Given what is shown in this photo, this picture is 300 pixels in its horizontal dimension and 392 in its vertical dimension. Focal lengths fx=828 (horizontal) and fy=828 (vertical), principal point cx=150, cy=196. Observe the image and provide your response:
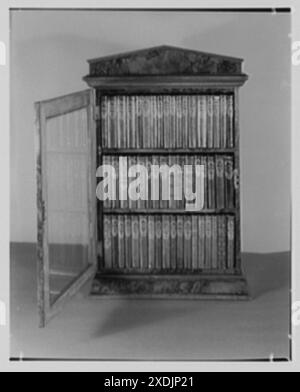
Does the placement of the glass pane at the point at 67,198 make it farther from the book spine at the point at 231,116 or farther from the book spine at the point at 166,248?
the book spine at the point at 231,116

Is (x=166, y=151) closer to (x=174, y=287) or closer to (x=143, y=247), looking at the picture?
(x=143, y=247)

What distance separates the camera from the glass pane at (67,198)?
173 inches

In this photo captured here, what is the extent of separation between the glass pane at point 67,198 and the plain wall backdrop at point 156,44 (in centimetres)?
17

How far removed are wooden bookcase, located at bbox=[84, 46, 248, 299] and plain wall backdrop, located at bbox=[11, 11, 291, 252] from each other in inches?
4.2

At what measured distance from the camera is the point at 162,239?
4.81m

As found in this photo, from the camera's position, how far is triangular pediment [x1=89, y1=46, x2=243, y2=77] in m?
4.54

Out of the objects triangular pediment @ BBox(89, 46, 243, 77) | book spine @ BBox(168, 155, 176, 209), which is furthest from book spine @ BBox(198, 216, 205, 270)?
triangular pediment @ BBox(89, 46, 243, 77)

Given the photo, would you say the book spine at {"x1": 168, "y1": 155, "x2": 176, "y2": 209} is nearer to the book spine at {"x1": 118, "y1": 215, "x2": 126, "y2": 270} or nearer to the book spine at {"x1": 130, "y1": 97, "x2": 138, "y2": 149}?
the book spine at {"x1": 130, "y1": 97, "x2": 138, "y2": 149}

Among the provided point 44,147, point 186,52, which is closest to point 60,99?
point 44,147

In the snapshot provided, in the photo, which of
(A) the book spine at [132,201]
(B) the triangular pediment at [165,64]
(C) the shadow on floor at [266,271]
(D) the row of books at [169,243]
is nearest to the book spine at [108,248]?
(D) the row of books at [169,243]

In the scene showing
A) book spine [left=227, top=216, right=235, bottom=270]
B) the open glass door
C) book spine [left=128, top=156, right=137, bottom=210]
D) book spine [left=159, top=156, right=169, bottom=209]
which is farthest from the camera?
book spine [left=227, top=216, right=235, bottom=270]

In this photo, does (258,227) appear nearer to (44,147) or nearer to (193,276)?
(193,276)

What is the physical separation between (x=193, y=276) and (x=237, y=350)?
0.70 metres

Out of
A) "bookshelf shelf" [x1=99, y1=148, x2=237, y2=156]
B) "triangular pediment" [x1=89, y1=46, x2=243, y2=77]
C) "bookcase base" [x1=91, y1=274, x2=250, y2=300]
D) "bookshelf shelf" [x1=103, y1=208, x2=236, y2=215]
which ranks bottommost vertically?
"bookcase base" [x1=91, y1=274, x2=250, y2=300]
